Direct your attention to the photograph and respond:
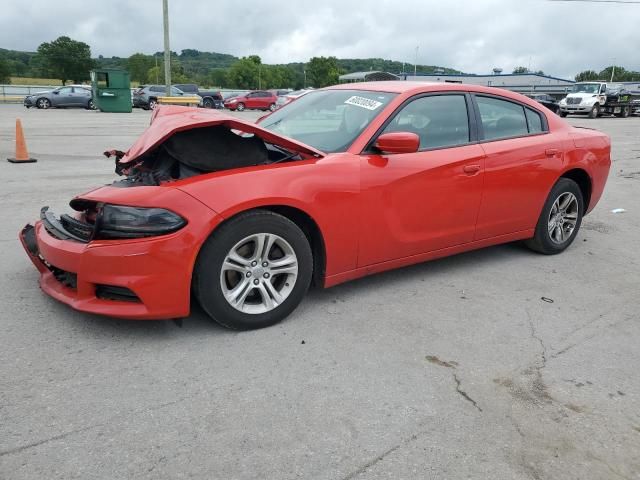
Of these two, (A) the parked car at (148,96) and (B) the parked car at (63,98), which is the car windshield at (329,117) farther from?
(A) the parked car at (148,96)

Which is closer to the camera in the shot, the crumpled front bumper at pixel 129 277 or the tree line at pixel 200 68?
the crumpled front bumper at pixel 129 277

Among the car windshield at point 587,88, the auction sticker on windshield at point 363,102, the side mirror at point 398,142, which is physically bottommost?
the side mirror at point 398,142

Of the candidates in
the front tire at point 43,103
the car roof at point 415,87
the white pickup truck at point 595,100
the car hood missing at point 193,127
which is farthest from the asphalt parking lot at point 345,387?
the white pickup truck at point 595,100

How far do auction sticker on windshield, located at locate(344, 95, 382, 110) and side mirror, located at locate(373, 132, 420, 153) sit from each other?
50cm

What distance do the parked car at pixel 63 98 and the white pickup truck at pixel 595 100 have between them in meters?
28.5

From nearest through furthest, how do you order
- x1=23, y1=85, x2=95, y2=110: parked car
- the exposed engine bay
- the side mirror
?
1. the exposed engine bay
2. the side mirror
3. x1=23, y1=85, x2=95, y2=110: parked car

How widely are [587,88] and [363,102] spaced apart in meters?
36.1

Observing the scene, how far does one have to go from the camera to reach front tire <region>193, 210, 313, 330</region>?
307cm

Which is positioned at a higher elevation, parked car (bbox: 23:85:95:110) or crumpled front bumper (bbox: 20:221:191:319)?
parked car (bbox: 23:85:95:110)

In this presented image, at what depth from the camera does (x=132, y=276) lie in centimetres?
292

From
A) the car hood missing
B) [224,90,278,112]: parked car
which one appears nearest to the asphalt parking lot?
the car hood missing

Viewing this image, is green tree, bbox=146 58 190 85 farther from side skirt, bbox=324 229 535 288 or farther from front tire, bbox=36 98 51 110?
side skirt, bbox=324 229 535 288

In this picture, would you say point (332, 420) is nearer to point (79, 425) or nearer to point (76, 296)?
point (79, 425)

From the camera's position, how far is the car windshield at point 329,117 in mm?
3820
